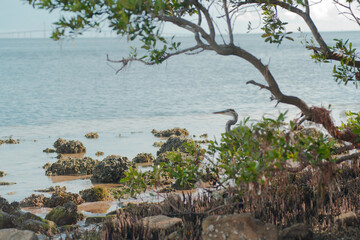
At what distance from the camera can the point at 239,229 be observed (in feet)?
17.8

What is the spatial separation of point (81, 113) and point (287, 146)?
24541 mm

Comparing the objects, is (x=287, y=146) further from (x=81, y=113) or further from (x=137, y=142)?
(x=81, y=113)

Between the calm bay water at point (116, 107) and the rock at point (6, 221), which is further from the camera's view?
the calm bay water at point (116, 107)

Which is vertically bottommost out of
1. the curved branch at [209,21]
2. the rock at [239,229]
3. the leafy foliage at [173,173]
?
the rock at [239,229]

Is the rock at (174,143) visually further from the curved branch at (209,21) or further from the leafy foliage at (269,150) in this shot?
the leafy foliage at (269,150)

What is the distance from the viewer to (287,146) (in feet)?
17.1

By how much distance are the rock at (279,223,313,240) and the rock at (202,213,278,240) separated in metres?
0.24

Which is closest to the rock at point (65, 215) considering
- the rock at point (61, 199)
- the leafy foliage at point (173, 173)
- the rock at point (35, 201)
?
the rock at point (61, 199)

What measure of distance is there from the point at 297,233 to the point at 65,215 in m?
4.20

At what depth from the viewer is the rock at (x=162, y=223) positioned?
610 centimetres

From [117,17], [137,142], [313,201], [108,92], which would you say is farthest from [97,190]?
[108,92]

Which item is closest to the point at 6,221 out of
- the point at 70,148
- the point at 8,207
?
the point at 8,207

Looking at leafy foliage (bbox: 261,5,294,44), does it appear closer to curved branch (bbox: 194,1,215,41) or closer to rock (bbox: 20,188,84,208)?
curved branch (bbox: 194,1,215,41)

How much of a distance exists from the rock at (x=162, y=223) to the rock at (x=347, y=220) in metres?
1.98
